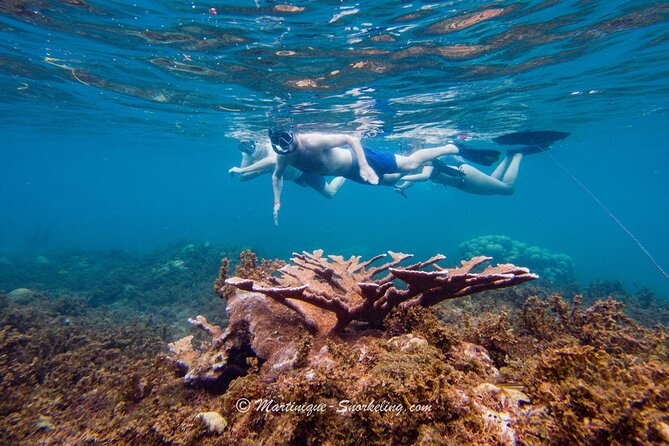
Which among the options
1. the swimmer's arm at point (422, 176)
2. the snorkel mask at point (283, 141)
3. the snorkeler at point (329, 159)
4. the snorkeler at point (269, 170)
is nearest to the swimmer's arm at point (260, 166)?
the snorkeler at point (269, 170)

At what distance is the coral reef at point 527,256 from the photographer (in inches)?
789

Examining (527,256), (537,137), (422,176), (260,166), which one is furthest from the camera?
(527,256)

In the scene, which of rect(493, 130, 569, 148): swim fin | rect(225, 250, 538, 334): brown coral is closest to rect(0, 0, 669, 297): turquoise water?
rect(493, 130, 569, 148): swim fin

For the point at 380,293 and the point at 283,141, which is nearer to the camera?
the point at 380,293

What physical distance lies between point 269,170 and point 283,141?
7136mm

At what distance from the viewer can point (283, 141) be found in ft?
26.3

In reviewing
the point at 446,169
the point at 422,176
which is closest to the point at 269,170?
the point at 422,176

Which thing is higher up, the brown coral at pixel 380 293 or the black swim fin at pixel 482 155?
the black swim fin at pixel 482 155

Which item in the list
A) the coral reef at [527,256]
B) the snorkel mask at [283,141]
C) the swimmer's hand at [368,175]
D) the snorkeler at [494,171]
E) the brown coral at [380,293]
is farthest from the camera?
the coral reef at [527,256]

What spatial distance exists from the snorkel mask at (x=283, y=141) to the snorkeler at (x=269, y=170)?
414 cm

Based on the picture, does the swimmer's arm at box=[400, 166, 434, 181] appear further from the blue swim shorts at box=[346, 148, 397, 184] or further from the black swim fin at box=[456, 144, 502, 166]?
the black swim fin at box=[456, 144, 502, 166]

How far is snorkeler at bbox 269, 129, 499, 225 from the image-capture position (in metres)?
8.35

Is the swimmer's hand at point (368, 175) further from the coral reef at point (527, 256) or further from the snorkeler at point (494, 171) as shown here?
the coral reef at point (527, 256)

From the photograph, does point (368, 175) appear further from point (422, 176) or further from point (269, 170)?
point (269, 170)
